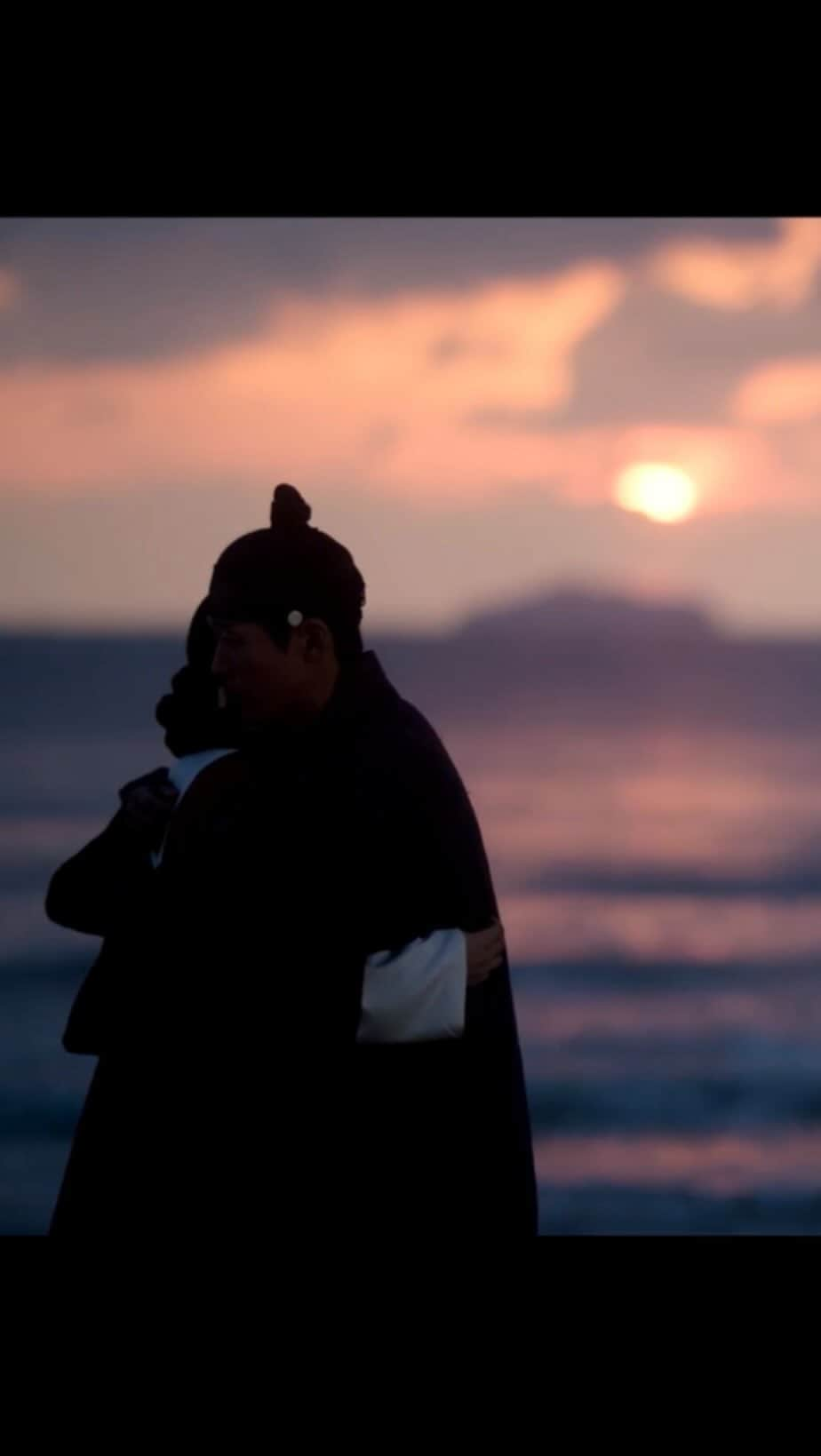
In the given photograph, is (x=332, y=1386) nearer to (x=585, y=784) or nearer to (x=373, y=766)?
(x=373, y=766)

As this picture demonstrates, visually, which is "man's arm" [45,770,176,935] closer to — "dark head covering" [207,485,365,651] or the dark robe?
the dark robe

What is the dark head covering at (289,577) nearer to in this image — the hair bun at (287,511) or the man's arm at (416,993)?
the hair bun at (287,511)

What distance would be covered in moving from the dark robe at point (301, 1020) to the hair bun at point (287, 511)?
0.49ft

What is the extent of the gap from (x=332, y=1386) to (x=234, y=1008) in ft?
1.35

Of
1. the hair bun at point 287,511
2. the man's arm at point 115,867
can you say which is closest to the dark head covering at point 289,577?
the hair bun at point 287,511

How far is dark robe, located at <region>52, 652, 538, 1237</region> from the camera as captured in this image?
1.97 meters

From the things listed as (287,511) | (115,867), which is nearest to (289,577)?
(287,511)

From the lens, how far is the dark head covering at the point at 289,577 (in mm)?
1985

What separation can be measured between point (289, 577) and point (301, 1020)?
1.38 ft

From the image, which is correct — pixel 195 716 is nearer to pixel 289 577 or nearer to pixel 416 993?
pixel 289 577

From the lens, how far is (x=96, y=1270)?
6.77 ft

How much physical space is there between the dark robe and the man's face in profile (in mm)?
43

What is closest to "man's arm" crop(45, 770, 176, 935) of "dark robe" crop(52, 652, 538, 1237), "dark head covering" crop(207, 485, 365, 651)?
"dark robe" crop(52, 652, 538, 1237)
